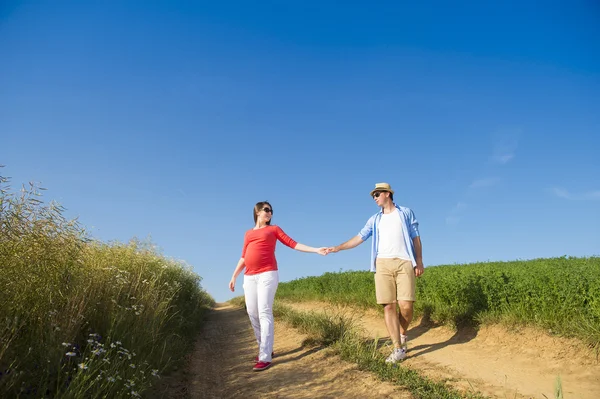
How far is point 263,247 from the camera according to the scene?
6375 millimetres

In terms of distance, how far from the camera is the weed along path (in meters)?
4.98

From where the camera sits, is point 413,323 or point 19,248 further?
point 413,323

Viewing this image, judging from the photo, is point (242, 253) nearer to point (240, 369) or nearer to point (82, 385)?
point (240, 369)

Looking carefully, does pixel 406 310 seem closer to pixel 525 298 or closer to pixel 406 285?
pixel 406 285

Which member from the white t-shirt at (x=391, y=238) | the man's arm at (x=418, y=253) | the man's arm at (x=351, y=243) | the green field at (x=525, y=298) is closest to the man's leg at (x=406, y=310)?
the man's arm at (x=418, y=253)

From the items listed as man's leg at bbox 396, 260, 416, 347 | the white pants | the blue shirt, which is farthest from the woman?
man's leg at bbox 396, 260, 416, 347

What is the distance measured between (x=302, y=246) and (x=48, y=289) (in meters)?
3.65

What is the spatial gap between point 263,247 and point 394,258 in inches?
86.8

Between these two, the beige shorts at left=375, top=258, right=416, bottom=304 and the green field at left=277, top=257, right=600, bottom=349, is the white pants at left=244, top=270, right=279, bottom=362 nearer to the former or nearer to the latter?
the beige shorts at left=375, top=258, right=416, bottom=304

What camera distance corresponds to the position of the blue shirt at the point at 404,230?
6548mm

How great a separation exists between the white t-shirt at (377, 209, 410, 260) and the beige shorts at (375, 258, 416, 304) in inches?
4.0

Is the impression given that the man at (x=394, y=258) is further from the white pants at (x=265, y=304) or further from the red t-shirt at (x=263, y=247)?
the white pants at (x=265, y=304)

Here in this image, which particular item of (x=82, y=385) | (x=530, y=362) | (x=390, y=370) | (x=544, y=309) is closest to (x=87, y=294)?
(x=82, y=385)

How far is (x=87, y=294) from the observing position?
17.3 ft
